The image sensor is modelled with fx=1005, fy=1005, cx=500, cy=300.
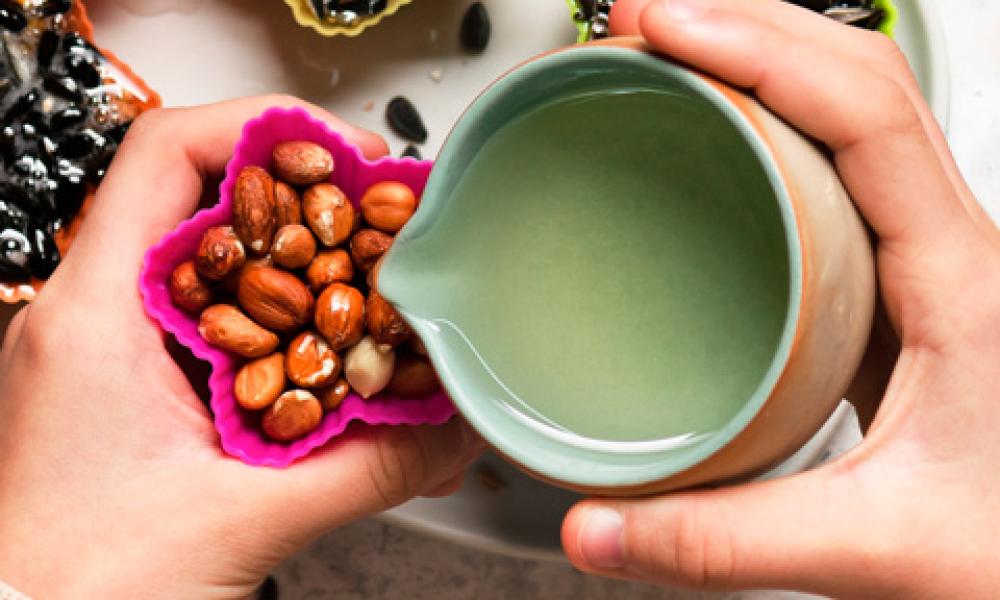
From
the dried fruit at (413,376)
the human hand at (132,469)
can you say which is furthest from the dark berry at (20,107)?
the dried fruit at (413,376)

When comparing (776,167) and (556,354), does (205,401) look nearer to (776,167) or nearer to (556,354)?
(556,354)

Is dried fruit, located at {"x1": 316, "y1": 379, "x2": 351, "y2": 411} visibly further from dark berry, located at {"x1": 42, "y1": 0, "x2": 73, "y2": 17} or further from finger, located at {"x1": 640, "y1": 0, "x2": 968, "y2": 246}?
dark berry, located at {"x1": 42, "y1": 0, "x2": 73, "y2": 17}

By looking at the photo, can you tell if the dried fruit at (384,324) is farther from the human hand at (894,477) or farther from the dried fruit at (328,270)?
the human hand at (894,477)

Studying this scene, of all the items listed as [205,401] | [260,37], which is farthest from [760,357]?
[260,37]

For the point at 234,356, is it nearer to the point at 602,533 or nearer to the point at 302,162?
the point at 302,162

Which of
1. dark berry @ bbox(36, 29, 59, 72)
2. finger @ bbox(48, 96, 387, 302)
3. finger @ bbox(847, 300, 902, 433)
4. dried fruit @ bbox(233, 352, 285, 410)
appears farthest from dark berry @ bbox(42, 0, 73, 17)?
finger @ bbox(847, 300, 902, 433)
